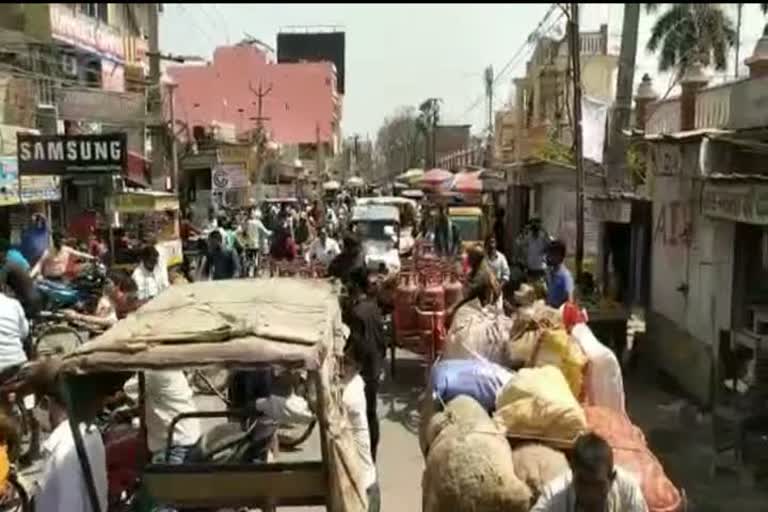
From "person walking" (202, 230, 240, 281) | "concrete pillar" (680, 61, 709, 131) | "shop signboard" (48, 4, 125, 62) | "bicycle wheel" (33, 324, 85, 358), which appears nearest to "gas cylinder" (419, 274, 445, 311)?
"concrete pillar" (680, 61, 709, 131)

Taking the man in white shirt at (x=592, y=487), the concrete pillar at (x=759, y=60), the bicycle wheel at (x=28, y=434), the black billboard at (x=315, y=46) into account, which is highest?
the black billboard at (x=315, y=46)

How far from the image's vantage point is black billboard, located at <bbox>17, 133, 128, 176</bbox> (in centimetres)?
1549

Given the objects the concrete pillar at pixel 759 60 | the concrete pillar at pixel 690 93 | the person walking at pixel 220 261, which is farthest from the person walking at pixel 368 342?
the person walking at pixel 220 261

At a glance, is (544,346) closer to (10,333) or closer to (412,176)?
(10,333)

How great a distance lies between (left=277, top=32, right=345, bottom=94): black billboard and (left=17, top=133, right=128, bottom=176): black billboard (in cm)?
9381

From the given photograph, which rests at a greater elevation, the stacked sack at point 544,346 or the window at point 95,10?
the window at point 95,10

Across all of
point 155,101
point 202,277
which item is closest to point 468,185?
point 155,101

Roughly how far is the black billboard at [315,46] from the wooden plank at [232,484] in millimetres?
105675

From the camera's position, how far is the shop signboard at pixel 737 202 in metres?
8.18

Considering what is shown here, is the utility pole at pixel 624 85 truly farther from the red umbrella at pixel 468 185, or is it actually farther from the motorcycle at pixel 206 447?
the red umbrella at pixel 468 185

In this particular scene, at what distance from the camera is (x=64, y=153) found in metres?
15.6

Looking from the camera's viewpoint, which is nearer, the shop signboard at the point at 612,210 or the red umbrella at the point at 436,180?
the shop signboard at the point at 612,210

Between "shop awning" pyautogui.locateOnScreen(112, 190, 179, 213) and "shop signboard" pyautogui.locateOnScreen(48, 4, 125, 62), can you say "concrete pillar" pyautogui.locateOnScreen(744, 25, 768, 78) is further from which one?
"shop signboard" pyautogui.locateOnScreen(48, 4, 125, 62)

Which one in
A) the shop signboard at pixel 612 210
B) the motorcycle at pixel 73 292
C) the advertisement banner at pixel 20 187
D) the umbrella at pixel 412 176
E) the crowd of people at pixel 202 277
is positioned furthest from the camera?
the umbrella at pixel 412 176
